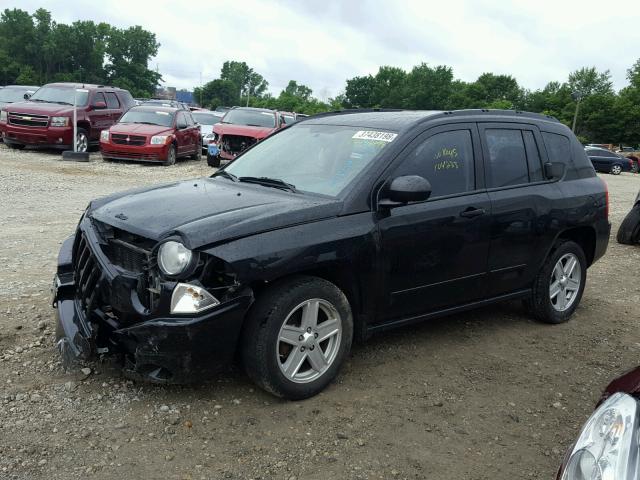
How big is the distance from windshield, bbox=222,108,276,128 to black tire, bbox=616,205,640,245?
34.3 ft

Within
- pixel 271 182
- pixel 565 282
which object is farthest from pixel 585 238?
pixel 271 182

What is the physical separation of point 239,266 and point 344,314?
2.68 feet

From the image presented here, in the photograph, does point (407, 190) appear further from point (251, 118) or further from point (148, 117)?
point (251, 118)

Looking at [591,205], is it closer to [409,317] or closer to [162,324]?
[409,317]

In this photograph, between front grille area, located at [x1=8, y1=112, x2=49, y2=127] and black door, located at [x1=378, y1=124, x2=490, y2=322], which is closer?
black door, located at [x1=378, y1=124, x2=490, y2=322]

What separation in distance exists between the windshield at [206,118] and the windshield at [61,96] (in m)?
6.07

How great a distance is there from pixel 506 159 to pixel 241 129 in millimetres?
12746

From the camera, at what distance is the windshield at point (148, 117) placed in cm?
1661

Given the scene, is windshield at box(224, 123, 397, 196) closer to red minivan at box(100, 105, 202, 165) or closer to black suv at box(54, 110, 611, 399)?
black suv at box(54, 110, 611, 399)

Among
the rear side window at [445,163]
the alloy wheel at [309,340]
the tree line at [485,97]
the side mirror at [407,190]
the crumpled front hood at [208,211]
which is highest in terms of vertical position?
the tree line at [485,97]

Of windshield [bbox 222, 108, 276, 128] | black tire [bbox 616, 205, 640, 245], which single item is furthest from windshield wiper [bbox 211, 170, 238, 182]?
windshield [bbox 222, 108, 276, 128]

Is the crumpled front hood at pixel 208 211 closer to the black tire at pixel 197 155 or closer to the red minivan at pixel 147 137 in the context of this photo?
the red minivan at pixel 147 137

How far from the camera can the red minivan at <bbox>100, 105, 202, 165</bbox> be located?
16000 mm

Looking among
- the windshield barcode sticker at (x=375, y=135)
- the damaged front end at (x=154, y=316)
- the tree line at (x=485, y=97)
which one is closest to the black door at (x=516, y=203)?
the windshield barcode sticker at (x=375, y=135)
